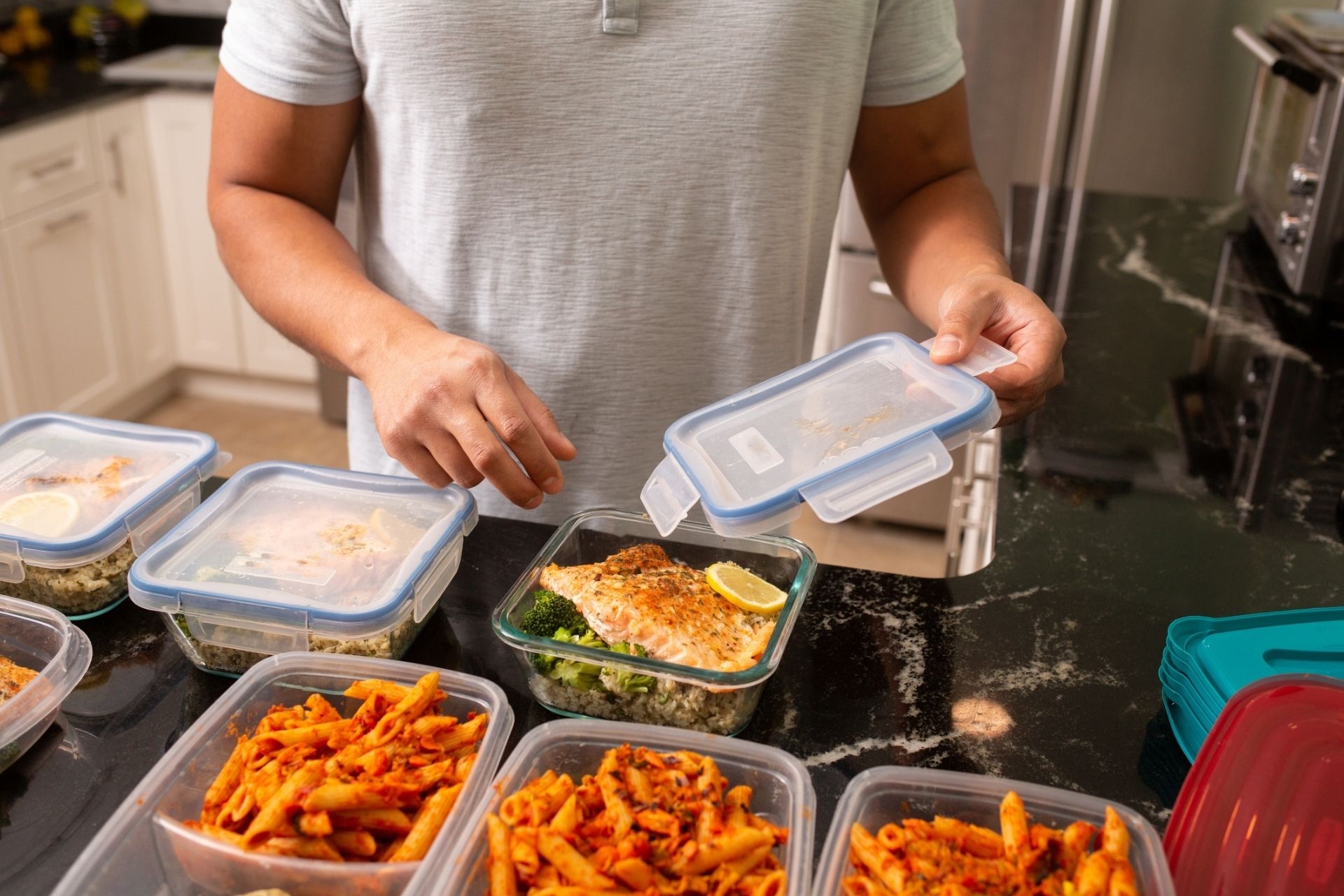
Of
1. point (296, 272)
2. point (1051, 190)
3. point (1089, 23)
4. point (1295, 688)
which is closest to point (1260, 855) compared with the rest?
point (1295, 688)

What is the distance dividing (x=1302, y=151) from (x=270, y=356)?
2893 mm

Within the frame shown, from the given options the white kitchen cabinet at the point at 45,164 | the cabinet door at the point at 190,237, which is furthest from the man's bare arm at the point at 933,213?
the white kitchen cabinet at the point at 45,164

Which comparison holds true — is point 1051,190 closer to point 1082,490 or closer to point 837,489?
point 1082,490

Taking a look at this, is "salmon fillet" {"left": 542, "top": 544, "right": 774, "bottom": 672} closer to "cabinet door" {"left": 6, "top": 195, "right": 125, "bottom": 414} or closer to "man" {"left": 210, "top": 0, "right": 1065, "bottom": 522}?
"man" {"left": 210, "top": 0, "right": 1065, "bottom": 522}

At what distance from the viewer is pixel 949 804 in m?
0.80

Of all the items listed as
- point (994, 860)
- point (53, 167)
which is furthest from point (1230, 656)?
point (53, 167)

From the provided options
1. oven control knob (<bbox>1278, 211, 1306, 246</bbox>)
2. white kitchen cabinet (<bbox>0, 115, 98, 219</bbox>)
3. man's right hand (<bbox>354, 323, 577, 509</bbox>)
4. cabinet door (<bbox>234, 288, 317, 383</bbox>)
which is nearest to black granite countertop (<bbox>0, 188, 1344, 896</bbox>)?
man's right hand (<bbox>354, 323, 577, 509</bbox>)

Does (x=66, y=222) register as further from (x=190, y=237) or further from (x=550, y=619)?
(x=550, y=619)

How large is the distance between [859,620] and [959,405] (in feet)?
0.87

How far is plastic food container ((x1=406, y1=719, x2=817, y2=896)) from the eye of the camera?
0.78 meters

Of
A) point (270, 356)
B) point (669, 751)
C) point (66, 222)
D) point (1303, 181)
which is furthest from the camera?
point (270, 356)

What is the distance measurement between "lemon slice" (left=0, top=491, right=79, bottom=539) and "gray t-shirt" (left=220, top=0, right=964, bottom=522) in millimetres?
420

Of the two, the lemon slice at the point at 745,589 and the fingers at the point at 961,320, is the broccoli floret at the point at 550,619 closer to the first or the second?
the lemon slice at the point at 745,589

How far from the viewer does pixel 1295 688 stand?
76cm
